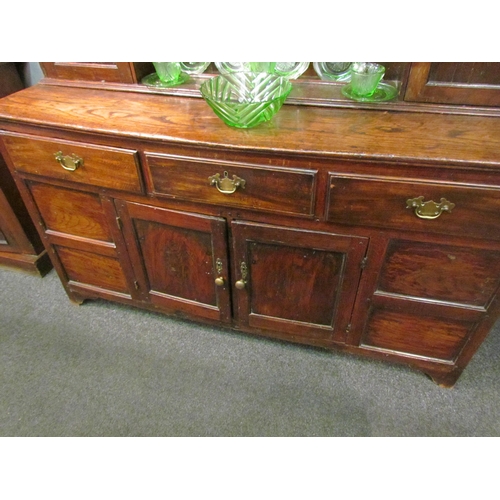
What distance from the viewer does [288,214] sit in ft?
2.92

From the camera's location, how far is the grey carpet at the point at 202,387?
111cm

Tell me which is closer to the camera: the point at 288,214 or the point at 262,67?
the point at 288,214

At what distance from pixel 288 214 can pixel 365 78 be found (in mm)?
432

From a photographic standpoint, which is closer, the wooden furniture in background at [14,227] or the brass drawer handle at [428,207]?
the brass drawer handle at [428,207]

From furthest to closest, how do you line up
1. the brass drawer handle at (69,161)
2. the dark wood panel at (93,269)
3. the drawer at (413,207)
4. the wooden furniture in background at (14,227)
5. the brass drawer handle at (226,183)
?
the wooden furniture in background at (14,227) < the dark wood panel at (93,269) < the brass drawer handle at (69,161) < the brass drawer handle at (226,183) < the drawer at (413,207)

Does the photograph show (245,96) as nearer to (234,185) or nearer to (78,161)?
(234,185)

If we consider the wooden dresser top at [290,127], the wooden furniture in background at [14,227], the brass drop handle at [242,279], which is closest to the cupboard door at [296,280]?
the brass drop handle at [242,279]

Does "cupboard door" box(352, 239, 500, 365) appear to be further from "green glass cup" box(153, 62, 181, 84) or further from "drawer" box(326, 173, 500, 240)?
"green glass cup" box(153, 62, 181, 84)

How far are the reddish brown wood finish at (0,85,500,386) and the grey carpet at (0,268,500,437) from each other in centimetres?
12

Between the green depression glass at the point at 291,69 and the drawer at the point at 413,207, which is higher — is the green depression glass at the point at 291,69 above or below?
above

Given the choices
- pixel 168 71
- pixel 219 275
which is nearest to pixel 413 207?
pixel 219 275

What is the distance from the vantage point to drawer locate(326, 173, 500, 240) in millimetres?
760

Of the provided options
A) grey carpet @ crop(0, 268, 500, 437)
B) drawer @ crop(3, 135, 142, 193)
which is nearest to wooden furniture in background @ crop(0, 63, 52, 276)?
grey carpet @ crop(0, 268, 500, 437)

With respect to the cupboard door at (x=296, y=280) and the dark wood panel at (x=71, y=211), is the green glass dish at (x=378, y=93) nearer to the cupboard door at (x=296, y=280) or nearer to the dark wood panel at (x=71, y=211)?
the cupboard door at (x=296, y=280)
